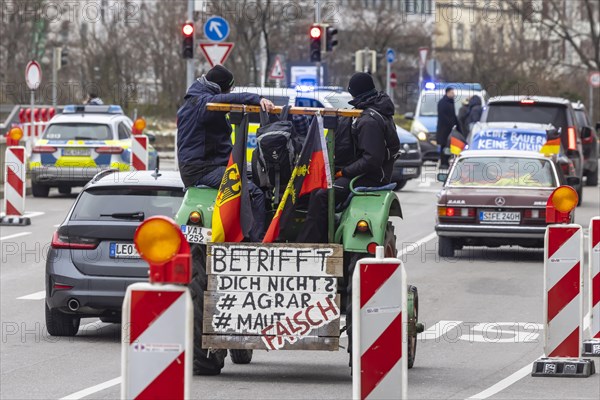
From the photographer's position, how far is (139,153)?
92.9 feet

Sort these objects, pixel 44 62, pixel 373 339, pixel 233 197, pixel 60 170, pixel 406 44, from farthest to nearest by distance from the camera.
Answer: pixel 406 44 → pixel 44 62 → pixel 60 170 → pixel 233 197 → pixel 373 339

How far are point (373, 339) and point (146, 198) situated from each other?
6.11 metres

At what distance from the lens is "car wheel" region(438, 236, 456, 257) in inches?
783

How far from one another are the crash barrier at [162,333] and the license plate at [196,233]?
4.45 metres

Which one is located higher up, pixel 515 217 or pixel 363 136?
pixel 363 136

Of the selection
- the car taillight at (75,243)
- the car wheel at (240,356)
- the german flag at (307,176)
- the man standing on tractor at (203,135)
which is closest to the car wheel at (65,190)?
the car taillight at (75,243)

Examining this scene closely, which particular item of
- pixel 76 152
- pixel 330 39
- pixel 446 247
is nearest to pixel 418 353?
pixel 446 247

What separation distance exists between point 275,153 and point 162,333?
14.4 feet

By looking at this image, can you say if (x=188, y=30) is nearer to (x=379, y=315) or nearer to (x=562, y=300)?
(x=562, y=300)

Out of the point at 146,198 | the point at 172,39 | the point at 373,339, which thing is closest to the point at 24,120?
the point at 172,39

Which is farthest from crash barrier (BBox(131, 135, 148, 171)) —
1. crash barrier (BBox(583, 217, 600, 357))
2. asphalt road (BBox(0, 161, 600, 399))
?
crash barrier (BBox(583, 217, 600, 357))

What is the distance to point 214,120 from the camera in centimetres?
1070

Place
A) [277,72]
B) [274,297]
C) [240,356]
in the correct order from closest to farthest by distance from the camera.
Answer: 1. [274,297]
2. [240,356]
3. [277,72]

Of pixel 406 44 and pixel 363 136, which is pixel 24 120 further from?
pixel 406 44
